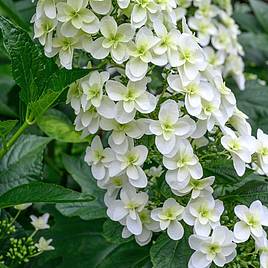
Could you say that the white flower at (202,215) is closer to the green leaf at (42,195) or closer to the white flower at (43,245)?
the green leaf at (42,195)

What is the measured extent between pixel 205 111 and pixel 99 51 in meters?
0.19

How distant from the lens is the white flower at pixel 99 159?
125 centimetres

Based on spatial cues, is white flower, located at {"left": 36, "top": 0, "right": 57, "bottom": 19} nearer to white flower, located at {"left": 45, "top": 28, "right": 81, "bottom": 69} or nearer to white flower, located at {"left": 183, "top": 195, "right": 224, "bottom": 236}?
white flower, located at {"left": 45, "top": 28, "right": 81, "bottom": 69}

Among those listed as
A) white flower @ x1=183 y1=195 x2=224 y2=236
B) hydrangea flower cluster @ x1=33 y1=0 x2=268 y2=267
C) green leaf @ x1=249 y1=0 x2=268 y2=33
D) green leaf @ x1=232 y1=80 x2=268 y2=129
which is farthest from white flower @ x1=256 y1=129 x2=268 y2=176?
green leaf @ x1=249 y1=0 x2=268 y2=33

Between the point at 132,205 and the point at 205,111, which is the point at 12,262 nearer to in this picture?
the point at 132,205

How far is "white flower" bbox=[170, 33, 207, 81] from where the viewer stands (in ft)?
3.99

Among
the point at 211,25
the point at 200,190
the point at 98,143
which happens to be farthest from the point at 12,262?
the point at 211,25

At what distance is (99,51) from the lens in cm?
123

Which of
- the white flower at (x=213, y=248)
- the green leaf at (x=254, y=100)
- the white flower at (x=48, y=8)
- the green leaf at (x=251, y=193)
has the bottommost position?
the green leaf at (x=254, y=100)

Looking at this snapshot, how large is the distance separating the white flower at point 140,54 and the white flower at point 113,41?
0.01 metres

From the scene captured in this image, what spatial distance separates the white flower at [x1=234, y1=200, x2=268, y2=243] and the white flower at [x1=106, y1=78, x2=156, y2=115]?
22cm

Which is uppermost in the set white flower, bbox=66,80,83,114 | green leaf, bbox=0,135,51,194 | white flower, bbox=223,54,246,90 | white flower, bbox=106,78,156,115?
white flower, bbox=106,78,156,115

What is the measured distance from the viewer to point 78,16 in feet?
3.97

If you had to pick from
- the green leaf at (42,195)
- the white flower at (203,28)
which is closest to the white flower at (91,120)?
the green leaf at (42,195)
